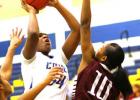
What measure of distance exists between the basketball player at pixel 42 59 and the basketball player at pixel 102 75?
299 mm

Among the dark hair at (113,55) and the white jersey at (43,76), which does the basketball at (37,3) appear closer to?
the white jersey at (43,76)

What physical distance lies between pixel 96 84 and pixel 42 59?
1.87ft

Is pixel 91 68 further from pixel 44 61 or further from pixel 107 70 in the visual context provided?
pixel 44 61

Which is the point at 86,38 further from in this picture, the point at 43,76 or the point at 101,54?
the point at 43,76

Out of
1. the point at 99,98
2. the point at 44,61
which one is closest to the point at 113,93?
the point at 99,98

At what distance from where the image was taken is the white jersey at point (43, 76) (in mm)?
2842

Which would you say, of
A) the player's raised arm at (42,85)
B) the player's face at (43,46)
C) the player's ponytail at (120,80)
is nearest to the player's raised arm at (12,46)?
the player's face at (43,46)

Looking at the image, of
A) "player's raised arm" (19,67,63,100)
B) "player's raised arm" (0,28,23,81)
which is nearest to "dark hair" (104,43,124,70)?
"player's raised arm" (19,67,63,100)

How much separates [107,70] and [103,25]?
2150mm

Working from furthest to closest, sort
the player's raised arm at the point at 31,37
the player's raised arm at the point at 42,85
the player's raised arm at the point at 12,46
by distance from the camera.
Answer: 1. the player's raised arm at the point at 12,46
2. the player's raised arm at the point at 31,37
3. the player's raised arm at the point at 42,85

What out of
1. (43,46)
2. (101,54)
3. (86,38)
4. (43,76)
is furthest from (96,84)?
(43,46)

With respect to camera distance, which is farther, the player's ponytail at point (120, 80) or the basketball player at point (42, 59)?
the basketball player at point (42, 59)

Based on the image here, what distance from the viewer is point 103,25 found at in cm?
466

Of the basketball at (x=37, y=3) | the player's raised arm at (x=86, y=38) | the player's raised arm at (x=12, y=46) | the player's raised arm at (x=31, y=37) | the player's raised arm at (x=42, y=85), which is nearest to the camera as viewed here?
the player's raised arm at (x=42, y=85)
